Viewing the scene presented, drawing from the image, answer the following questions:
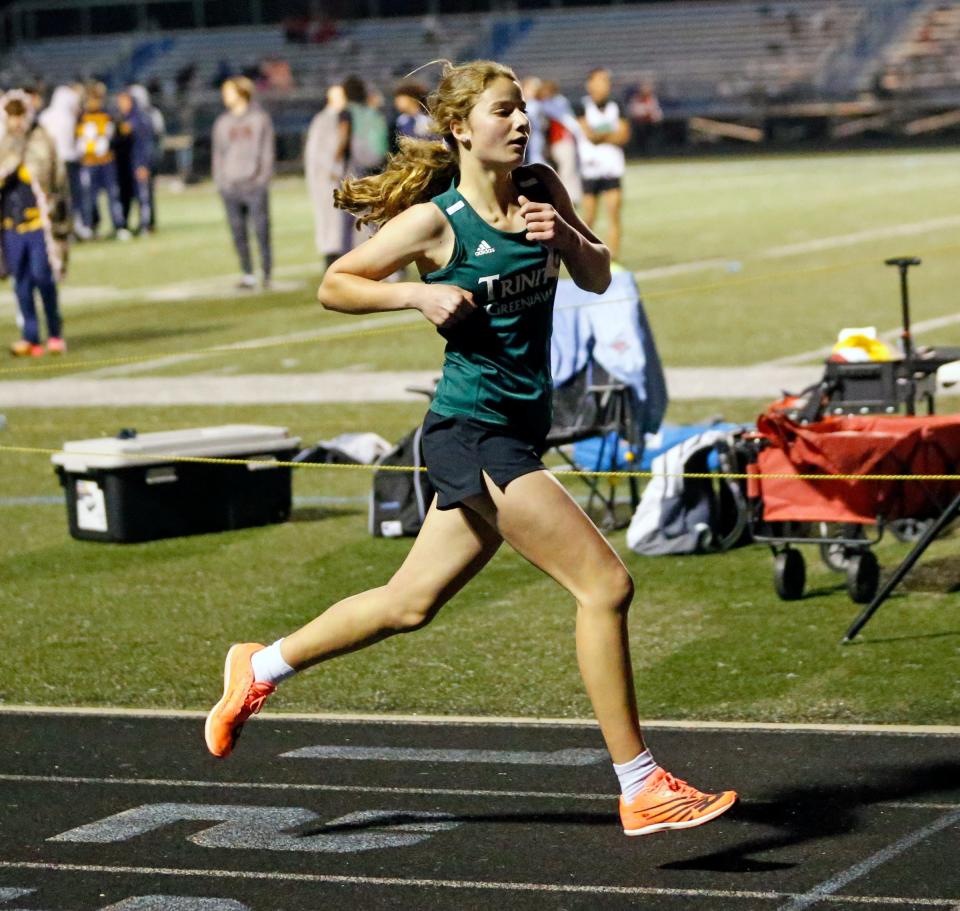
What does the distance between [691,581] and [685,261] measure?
15.8m

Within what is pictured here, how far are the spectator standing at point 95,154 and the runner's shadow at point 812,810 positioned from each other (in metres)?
27.6

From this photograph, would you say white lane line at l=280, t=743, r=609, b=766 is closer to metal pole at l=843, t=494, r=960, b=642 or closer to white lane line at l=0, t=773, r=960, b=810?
white lane line at l=0, t=773, r=960, b=810

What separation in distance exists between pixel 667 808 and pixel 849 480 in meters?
2.83

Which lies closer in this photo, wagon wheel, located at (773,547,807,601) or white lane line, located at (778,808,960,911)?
white lane line, located at (778,808,960,911)

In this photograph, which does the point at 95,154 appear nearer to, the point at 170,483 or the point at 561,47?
the point at 170,483

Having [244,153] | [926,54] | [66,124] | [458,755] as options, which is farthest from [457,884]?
[926,54]

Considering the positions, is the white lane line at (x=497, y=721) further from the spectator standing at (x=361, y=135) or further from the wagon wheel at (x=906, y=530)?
the spectator standing at (x=361, y=135)

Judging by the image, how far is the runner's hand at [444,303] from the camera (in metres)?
4.95

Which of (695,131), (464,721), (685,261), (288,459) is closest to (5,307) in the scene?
(685,261)

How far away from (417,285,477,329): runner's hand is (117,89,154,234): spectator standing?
2795cm

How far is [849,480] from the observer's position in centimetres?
772

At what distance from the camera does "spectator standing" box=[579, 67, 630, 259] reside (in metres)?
23.0

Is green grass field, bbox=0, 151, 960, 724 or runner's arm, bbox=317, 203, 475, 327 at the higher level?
runner's arm, bbox=317, 203, 475, 327

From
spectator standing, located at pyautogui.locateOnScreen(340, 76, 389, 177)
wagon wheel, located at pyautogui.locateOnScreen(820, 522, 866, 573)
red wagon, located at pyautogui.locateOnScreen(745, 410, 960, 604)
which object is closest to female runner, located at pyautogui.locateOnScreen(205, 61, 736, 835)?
red wagon, located at pyautogui.locateOnScreen(745, 410, 960, 604)
